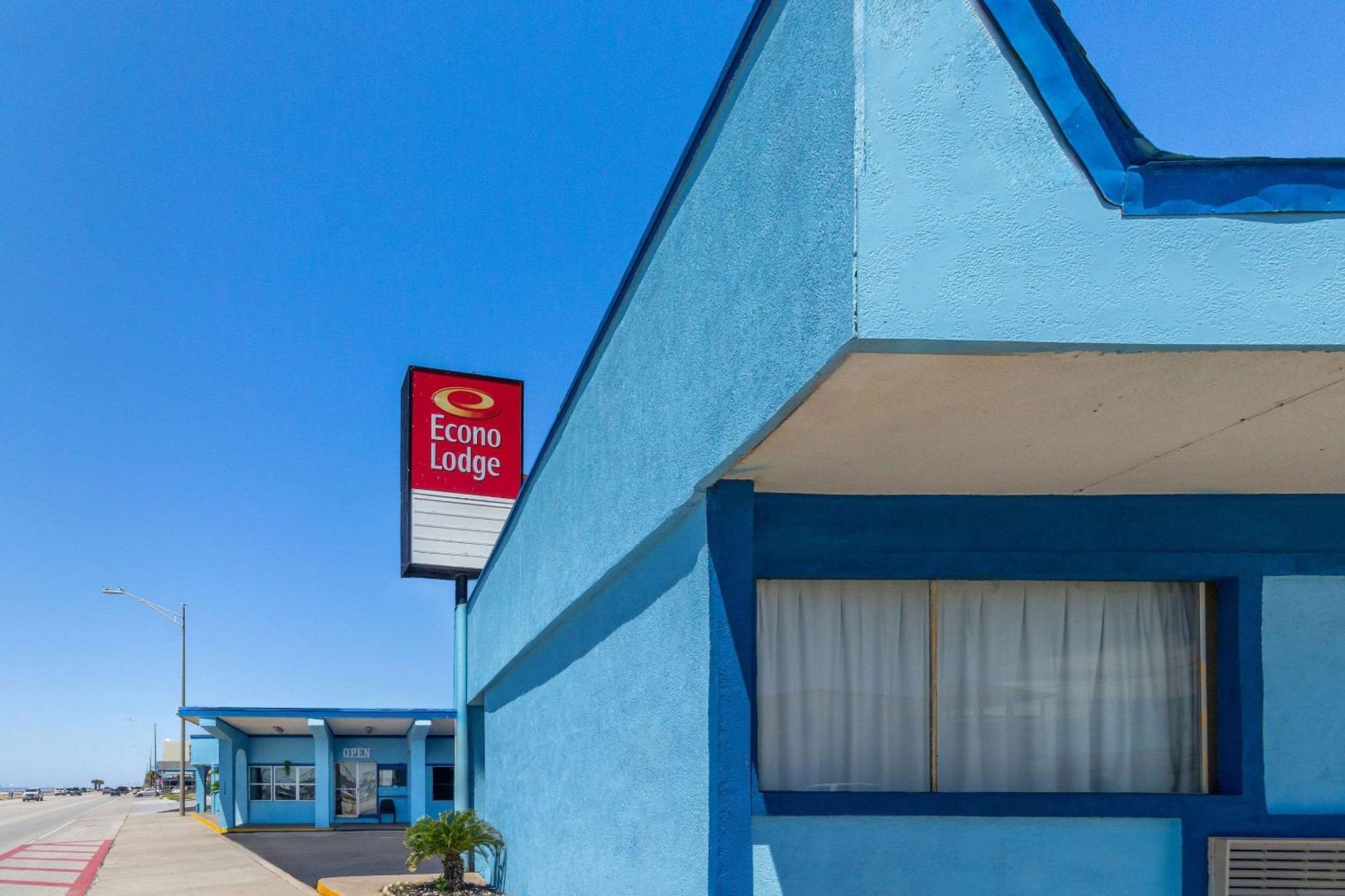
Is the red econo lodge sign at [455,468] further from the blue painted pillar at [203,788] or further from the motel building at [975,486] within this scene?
the blue painted pillar at [203,788]

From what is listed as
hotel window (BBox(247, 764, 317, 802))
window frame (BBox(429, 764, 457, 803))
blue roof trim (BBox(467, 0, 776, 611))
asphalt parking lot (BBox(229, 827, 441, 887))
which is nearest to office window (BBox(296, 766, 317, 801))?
hotel window (BBox(247, 764, 317, 802))

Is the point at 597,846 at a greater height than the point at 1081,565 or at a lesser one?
lesser

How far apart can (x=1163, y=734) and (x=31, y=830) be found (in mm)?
54025

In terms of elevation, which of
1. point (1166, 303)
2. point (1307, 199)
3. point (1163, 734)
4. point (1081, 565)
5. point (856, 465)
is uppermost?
point (1307, 199)

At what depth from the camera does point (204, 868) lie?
23438mm

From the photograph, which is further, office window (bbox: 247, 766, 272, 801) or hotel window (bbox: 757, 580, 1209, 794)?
office window (bbox: 247, 766, 272, 801)

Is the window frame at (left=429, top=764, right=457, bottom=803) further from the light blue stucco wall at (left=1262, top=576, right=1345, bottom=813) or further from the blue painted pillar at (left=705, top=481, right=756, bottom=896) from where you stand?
the light blue stucco wall at (left=1262, top=576, right=1345, bottom=813)

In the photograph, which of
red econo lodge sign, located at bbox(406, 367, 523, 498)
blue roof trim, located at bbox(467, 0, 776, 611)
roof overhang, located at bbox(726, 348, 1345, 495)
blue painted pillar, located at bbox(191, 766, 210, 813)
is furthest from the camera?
blue painted pillar, located at bbox(191, 766, 210, 813)

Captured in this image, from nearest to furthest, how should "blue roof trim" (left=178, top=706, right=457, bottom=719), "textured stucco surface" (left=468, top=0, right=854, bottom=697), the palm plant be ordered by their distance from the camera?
1. "textured stucco surface" (left=468, top=0, right=854, bottom=697)
2. the palm plant
3. "blue roof trim" (left=178, top=706, right=457, bottom=719)

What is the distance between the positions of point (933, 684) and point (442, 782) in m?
34.5

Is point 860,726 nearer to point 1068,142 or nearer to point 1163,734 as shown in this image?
point 1163,734

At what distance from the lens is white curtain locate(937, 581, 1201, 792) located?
243 inches

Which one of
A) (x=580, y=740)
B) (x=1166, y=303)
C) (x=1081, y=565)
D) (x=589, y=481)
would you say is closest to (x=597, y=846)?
(x=580, y=740)

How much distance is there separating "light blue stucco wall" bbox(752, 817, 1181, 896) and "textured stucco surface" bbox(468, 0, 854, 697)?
6.77 ft
